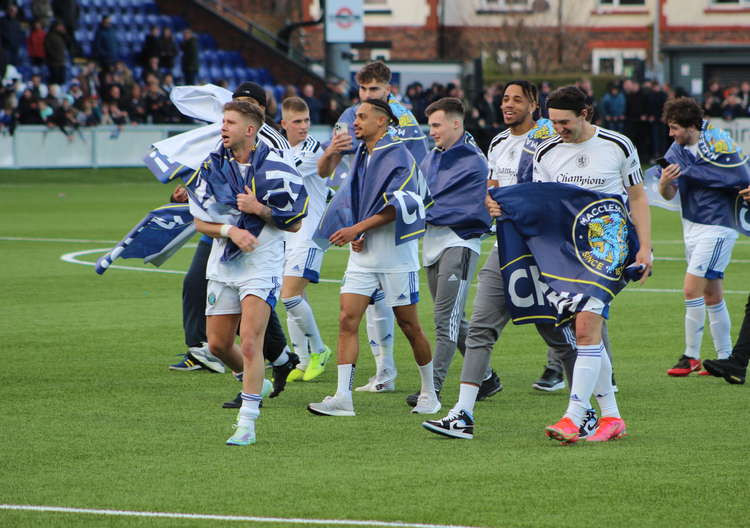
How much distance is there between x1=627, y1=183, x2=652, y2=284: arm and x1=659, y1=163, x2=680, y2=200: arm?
7.41 ft

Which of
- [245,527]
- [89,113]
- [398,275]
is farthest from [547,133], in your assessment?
[89,113]

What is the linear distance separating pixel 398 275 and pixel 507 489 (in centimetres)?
243

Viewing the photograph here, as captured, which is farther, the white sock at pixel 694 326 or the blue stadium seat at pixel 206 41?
the blue stadium seat at pixel 206 41

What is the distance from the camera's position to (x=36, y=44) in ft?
116

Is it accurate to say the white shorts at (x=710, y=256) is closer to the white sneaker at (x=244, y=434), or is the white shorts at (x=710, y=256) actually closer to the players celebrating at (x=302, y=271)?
the players celebrating at (x=302, y=271)

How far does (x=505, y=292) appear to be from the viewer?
313 inches

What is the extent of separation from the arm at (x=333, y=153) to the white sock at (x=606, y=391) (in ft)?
7.64

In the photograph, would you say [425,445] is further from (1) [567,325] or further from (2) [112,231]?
(2) [112,231]

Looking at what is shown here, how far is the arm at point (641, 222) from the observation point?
299 inches

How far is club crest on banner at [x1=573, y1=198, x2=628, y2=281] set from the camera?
7.59m

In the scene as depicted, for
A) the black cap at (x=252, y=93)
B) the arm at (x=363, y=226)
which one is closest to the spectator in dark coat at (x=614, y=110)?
the black cap at (x=252, y=93)

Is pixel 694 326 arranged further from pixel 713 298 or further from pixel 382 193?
pixel 382 193

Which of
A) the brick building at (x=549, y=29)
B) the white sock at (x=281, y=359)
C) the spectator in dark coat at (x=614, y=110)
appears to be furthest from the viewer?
the brick building at (x=549, y=29)

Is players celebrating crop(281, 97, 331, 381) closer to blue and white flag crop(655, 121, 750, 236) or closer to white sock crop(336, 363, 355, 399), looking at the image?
white sock crop(336, 363, 355, 399)
